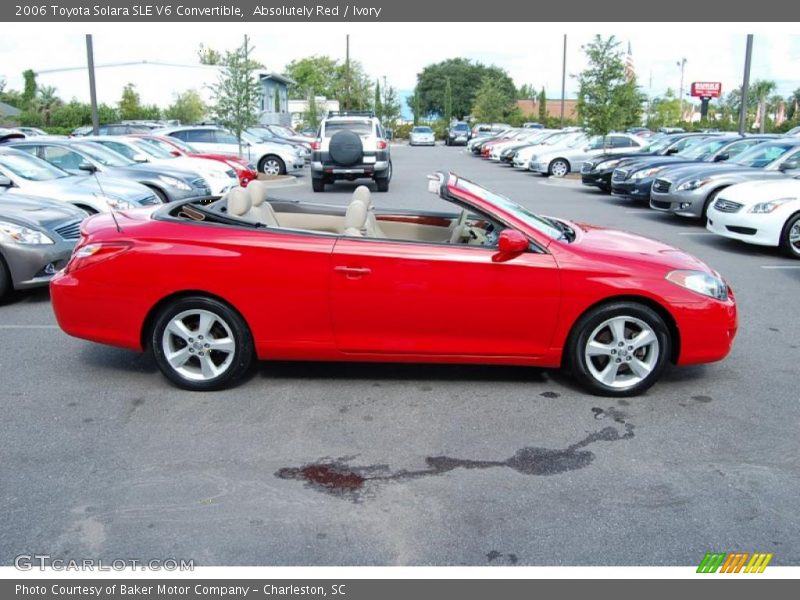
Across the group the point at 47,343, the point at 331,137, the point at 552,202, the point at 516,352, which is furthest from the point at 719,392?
the point at 331,137

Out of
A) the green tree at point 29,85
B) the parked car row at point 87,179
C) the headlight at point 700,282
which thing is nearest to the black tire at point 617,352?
the headlight at point 700,282

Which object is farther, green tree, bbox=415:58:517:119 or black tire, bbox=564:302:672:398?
green tree, bbox=415:58:517:119

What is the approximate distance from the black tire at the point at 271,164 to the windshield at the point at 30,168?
42.3 ft

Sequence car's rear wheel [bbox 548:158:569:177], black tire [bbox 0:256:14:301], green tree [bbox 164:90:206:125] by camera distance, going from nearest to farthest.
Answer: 1. black tire [bbox 0:256:14:301]
2. car's rear wheel [bbox 548:158:569:177]
3. green tree [bbox 164:90:206:125]

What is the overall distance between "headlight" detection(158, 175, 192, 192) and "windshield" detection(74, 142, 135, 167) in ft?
3.50

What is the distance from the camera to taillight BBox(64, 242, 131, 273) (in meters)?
5.06

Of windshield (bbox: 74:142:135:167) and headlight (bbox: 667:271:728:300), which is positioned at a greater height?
windshield (bbox: 74:142:135:167)

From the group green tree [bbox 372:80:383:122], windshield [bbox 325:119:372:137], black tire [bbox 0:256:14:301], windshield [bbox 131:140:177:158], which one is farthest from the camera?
green tree [bbox 372:80:383:122]

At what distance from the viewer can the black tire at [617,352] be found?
4930 mm

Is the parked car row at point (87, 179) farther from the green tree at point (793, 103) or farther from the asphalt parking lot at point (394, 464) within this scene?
the green tree at point (793, 103)

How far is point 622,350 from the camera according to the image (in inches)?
196

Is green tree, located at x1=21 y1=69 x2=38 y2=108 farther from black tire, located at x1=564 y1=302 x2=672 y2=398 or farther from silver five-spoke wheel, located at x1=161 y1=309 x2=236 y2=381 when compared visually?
black tire, located at x1=564 y1=302 x2=672 y2=398

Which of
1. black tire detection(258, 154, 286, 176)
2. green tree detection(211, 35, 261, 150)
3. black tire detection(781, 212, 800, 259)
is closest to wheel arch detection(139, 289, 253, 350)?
black tire detection(781, 212, 800, 259)

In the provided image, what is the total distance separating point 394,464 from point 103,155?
1199 centimetres
